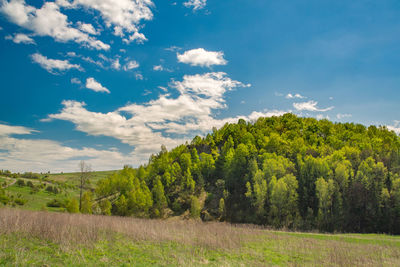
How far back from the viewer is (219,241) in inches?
635

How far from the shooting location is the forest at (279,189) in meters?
56.2

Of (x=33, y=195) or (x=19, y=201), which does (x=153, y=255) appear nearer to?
(x=19, y=201)

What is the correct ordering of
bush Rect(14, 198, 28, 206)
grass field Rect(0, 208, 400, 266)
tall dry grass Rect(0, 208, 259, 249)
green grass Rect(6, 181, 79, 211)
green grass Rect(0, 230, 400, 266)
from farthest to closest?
1. green grass Rect(6, 181, 79, 211)
2. bush Rect(14, 198, 28, 206)
3. tall dry grass Rect(0, 208, 259, 249)
4. grass field Rect(0, 208, 400, 266)
5. green grass Rect(0, 230, 400, 266)

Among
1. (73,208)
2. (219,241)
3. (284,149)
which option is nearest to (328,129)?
(284,149)

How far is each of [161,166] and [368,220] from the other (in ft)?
245

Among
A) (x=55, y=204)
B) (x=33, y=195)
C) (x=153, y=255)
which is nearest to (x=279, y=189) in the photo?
(x=153, y=255)

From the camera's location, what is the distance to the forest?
56.2 metres

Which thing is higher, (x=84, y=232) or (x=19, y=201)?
(x=84, y=232)

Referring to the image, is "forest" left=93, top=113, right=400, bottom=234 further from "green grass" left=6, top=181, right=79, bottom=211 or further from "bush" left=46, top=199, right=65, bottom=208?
"green grass" left=6, top=181, right=79, bottom=211

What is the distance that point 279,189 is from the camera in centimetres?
5972

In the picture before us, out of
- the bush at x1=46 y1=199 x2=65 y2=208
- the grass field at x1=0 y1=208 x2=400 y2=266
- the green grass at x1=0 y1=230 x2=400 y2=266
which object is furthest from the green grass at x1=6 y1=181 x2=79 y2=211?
the green grass at x1=0 y1=230 x2=400 y2=266

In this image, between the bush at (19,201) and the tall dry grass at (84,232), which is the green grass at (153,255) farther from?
the bush at (19,201)

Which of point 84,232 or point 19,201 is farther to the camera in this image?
point 19,201

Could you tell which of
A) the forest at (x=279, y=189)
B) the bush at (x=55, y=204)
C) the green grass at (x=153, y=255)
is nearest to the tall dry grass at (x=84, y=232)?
the green grass at (x=153, y=255)
